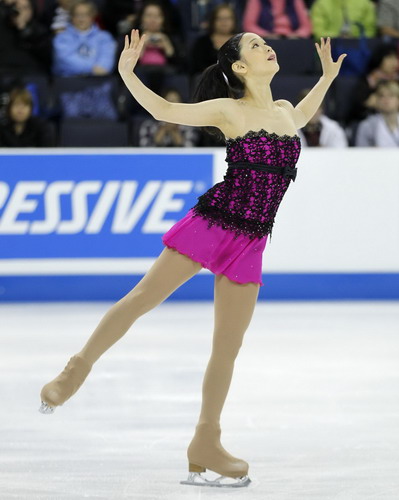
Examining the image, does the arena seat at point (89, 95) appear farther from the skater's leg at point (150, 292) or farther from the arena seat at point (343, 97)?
the skater's leg at point (150, 292)

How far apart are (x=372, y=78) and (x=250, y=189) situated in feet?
17.0

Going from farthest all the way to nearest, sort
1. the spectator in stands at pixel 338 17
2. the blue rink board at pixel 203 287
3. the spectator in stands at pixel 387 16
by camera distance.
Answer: the spectator in stands at pixel 387 16 < the spectator in stands at pixel 338 17 < the blue rink board at pixel 203 287

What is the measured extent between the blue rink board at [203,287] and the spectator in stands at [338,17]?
231 cm

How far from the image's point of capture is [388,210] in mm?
7113

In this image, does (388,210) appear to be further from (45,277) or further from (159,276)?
(159,276)

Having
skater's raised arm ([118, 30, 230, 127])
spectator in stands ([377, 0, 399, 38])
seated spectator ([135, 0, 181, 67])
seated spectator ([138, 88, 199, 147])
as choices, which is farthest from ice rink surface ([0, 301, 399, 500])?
spectator in stands ([377, 0, 399, 38])

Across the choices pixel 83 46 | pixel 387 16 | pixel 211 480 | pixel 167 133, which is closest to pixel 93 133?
pixel 167 133

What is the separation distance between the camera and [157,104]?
123 inches

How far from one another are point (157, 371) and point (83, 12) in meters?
3.91

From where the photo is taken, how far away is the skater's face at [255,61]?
324 cm

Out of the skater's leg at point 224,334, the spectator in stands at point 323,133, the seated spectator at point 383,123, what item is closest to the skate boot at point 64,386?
the skater's leg at point 224,334

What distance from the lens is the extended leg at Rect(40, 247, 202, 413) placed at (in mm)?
3184

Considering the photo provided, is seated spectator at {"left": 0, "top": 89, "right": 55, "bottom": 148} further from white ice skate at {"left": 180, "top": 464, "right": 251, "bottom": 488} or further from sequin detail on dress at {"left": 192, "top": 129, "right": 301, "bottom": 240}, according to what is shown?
white ice skate at {"left": 180, "top": 464, "right": 251, "bottom": 488}

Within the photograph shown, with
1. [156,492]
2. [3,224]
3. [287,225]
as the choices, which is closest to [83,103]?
[3,224]
